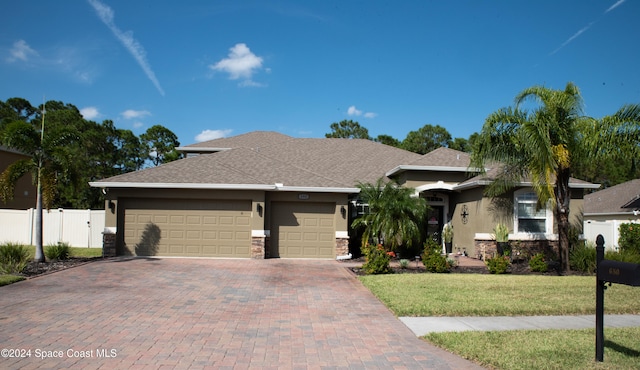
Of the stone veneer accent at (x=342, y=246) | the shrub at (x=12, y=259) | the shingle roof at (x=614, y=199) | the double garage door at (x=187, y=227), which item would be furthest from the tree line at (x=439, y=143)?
the shrub at (x=12, y=259)

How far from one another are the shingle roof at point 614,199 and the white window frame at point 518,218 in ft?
38.8

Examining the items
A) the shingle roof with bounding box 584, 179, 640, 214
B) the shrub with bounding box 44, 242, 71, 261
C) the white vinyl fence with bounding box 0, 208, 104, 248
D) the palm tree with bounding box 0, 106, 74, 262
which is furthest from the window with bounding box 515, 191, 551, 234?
the white vinyl fence with bounding box 0, 208, 104, 248

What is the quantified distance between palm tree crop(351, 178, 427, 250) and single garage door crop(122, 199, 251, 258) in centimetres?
477

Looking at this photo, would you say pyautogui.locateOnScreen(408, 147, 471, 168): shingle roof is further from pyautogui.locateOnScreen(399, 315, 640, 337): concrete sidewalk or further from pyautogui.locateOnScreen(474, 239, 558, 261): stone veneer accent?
pyautogui.locateOnScreen(399, 315, 640, 337): concrete sidewalk

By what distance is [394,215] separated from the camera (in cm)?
1519

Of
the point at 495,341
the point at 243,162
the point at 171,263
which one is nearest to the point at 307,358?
the point at 495,341

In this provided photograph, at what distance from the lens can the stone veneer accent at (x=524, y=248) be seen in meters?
16.1

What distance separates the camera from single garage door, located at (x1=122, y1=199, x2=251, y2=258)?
658 inches

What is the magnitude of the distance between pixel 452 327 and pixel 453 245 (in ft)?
Answer: 40.4

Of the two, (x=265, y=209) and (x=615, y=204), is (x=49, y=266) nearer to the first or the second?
(x=265, y=209)

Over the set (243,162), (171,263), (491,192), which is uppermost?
(243,162)

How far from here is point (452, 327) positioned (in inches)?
283

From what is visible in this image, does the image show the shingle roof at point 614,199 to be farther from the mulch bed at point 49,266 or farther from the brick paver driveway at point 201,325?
the mulch bed at point 49,266

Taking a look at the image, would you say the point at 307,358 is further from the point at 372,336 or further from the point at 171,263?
the point at 171,263
